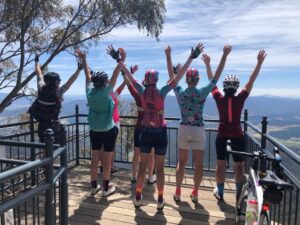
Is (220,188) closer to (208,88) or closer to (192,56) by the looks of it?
(208,88)

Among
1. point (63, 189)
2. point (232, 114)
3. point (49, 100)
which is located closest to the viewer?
point (63, 189)

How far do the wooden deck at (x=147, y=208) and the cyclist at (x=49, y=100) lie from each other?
4.02ft

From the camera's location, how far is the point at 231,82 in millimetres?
5324

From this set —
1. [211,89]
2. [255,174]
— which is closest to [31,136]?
[211,89]

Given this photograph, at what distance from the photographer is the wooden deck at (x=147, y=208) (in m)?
5.21

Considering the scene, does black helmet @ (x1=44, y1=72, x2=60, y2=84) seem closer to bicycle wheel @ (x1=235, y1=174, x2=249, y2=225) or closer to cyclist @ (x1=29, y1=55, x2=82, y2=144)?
cyclist @ (x1=29, y1=55, x2=82, y2=144)

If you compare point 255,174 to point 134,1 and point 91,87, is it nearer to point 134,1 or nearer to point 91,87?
point 91,87

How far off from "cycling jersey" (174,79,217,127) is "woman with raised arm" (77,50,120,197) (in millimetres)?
1119

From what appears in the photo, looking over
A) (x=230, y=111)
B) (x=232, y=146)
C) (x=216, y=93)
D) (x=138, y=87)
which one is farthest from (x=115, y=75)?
(x=232, y=146)

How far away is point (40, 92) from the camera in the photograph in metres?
5.58

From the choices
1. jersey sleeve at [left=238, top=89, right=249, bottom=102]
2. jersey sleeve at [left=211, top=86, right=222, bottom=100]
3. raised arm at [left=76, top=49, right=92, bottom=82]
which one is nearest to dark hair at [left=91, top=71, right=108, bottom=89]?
raised arm at [left=76, top=49, right=92, bottom=82]

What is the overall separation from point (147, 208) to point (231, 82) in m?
2.43

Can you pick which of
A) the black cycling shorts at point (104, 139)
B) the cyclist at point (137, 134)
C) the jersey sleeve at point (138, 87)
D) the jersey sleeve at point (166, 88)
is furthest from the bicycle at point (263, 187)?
the black cycling shorts at point (104, 139)

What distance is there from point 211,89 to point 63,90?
2.40 metres
